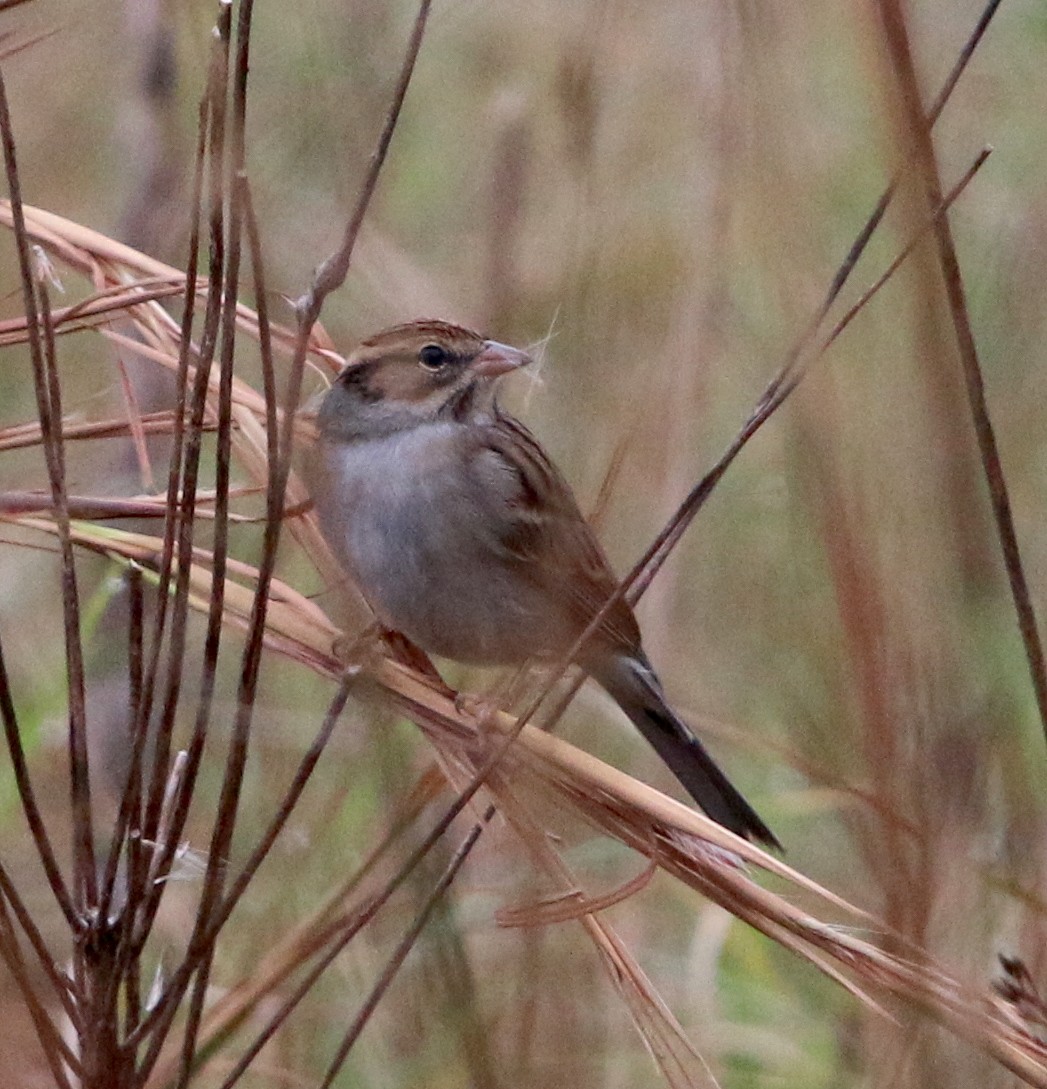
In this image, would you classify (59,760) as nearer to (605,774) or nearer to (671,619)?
(671,619)

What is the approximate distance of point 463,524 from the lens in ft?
7.52

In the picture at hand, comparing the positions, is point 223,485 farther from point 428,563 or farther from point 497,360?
point 497,360

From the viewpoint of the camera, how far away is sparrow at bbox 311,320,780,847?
219 cm

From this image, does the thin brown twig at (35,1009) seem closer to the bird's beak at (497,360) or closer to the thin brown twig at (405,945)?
the thin brown twig at (405,945)

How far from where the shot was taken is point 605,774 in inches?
54.1

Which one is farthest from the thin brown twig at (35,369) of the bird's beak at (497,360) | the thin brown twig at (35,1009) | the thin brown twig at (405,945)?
the bird's beak at (497,360)

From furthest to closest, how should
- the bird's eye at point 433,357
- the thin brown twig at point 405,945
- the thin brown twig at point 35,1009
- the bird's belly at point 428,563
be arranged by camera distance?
the bird's eye at point 433,357
the bird's belly at point 428,563
the thin brown twig at point 35,1009
the thin brown twig at point 405,945

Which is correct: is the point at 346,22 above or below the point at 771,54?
above

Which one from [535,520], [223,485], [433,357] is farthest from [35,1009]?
[433,357]

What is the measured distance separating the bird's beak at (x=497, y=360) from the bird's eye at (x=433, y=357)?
0.04 metres

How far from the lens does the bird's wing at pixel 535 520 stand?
2.25 m

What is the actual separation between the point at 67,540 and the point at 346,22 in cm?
73

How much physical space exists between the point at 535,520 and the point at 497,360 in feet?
0.78

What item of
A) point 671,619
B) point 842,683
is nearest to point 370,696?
point 842,683
